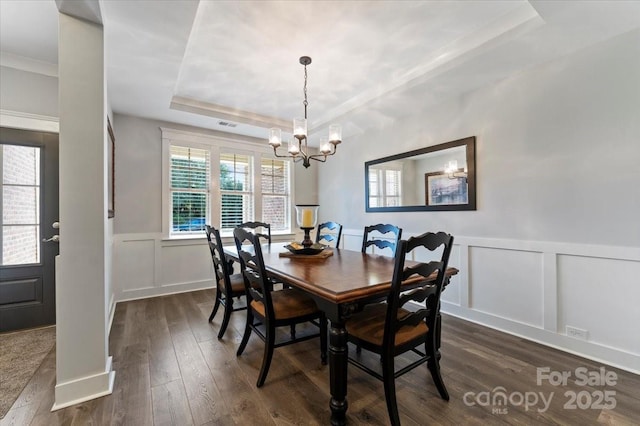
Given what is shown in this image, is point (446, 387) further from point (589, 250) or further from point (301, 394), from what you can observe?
point (589, 250)

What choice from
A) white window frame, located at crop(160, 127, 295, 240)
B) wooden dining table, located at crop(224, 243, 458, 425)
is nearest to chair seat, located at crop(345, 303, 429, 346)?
wooden dining table, located at crop(224, 243, 458, 425)

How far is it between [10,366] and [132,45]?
8.67 feet

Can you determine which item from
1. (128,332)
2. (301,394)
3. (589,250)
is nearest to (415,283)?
(301,394)

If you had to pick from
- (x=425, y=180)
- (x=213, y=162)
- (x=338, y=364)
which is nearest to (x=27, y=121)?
(x=213, y=162)

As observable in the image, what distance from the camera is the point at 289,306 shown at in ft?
6.64

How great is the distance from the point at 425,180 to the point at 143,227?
380cm

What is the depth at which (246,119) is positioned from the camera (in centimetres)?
405

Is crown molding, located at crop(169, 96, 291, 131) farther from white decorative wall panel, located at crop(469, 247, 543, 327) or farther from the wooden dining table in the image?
white decorative wall panel, located at crop(469, 247, 543, 327)

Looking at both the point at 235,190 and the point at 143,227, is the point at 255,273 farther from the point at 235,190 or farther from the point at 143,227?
the point at 235,190

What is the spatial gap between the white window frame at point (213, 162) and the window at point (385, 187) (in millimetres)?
1642

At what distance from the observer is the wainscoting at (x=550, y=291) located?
2.07 metres

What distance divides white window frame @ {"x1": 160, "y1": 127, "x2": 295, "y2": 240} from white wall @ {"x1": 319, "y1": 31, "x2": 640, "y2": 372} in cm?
286

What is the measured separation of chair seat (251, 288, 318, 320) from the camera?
6.37ft

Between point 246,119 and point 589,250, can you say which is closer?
point 589,250
